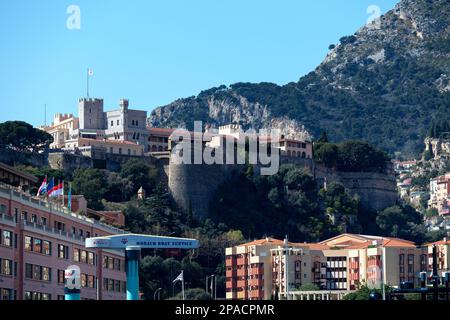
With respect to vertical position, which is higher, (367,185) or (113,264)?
(367,185)

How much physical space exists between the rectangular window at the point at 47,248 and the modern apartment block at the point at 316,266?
80693 millimetres

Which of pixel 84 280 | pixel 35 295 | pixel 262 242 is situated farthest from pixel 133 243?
pixel 262 242

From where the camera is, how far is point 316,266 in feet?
500

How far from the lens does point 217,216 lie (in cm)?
15862

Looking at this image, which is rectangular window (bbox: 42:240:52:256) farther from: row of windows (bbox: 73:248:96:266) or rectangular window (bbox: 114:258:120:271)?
rectangular window (bbox: 114:258:120:271)

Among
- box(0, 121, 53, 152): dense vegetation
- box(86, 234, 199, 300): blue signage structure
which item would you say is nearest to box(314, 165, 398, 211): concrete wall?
box(0, 121, 53, 152): dense vegetation

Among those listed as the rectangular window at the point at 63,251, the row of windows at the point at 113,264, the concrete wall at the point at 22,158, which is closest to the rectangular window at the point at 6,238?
the rectangular window at the point at 63,251

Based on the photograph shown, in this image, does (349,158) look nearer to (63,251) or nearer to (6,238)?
(63,251)

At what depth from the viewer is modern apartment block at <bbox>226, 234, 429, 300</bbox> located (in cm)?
14550

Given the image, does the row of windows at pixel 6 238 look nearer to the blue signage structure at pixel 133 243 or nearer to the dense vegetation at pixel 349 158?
the blue signage structure at pixel 133 243

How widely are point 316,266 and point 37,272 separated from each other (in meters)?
95.7

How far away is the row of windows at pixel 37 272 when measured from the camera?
57.2m
